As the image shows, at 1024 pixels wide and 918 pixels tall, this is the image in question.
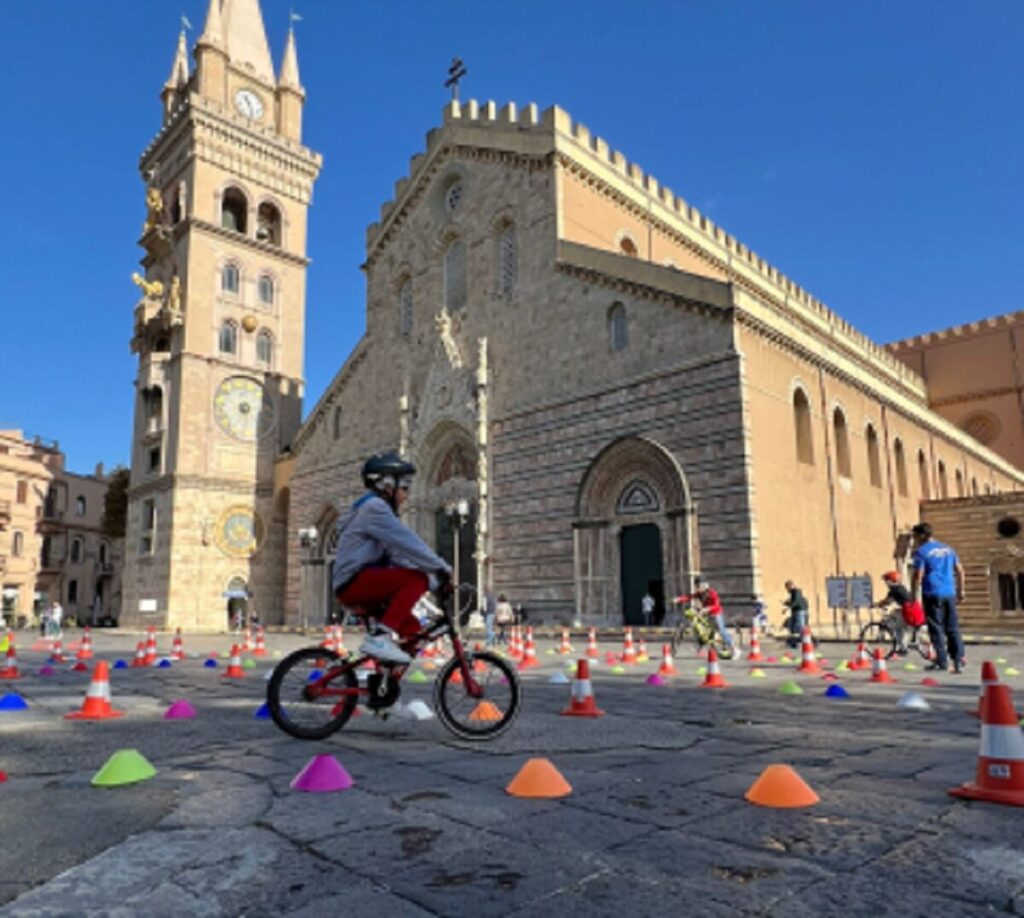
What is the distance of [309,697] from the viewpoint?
17.3ft

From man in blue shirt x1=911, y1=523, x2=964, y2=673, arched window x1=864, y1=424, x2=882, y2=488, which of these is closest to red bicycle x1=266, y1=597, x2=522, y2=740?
man in blue shirt x1=911, y1=523, x2=964, y2=673

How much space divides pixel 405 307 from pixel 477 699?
27.9 meters

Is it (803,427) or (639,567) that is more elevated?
(803,427)

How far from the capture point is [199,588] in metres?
35.4

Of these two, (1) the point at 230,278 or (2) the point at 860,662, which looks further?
(1) the point at 230,278

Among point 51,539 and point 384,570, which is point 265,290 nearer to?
point 51,539

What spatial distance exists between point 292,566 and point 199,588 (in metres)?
4.49

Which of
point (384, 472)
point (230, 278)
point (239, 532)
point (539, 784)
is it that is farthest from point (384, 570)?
point (230, 278)

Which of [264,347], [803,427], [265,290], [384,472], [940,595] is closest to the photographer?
[384,472]

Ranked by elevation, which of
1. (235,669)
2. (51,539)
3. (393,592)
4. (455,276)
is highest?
(455,276)

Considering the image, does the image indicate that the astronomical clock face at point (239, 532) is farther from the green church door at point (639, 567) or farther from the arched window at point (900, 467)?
the arched window at point (900, 467)

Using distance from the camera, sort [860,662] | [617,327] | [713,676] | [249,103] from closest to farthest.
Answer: [713,676] → [860,662] → [617,327] → [249,103]

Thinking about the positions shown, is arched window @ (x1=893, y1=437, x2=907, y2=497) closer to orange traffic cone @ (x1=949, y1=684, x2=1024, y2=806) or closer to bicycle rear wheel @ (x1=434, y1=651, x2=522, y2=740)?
bicycle rear wheel @ (x1=434, y1=651, x2=522, y2=740)

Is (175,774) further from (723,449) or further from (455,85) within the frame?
(455,85)
